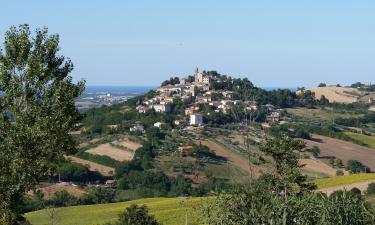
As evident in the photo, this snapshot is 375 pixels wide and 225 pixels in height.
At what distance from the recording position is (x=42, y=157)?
25141 millimetres

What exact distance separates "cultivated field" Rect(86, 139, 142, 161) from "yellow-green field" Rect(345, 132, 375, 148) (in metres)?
51.1

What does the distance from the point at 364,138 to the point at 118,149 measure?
5779 cm

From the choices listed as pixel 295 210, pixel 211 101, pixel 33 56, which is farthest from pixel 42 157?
pixel 211 101

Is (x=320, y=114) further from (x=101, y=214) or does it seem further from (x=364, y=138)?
(x=101, y=214)

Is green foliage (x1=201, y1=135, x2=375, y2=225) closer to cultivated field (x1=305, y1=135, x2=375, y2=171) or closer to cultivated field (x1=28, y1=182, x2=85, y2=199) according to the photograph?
cultivated field (x1=28, y1=182, x2=85, y2=199)

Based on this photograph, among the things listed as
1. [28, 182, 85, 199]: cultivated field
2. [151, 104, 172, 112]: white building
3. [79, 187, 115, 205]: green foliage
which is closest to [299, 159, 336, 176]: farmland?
[79, 187, 115, 205]: green foliage

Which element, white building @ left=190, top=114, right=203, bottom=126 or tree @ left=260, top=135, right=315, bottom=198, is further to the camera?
white building @ left=190, top=114, right=203, bottom=126

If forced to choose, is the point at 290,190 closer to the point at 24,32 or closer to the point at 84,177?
the point at 24,32

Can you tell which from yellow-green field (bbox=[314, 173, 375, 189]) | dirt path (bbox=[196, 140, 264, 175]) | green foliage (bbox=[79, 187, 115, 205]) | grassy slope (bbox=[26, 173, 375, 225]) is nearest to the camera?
grassy slope (bbox=[26, 173, 375, 225])

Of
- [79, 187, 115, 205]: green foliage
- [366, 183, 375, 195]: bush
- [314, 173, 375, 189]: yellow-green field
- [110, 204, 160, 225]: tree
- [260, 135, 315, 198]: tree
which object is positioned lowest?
[79, 187, 115, 205]: green foliage

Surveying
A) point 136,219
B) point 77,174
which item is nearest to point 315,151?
point 77,174

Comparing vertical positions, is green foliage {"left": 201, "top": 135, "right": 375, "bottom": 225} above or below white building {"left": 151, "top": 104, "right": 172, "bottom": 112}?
above

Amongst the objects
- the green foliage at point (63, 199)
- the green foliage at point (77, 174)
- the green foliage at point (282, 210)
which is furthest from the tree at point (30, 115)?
the green foliage at point (77, 174)

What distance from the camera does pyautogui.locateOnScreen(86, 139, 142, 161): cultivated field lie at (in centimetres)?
12626
